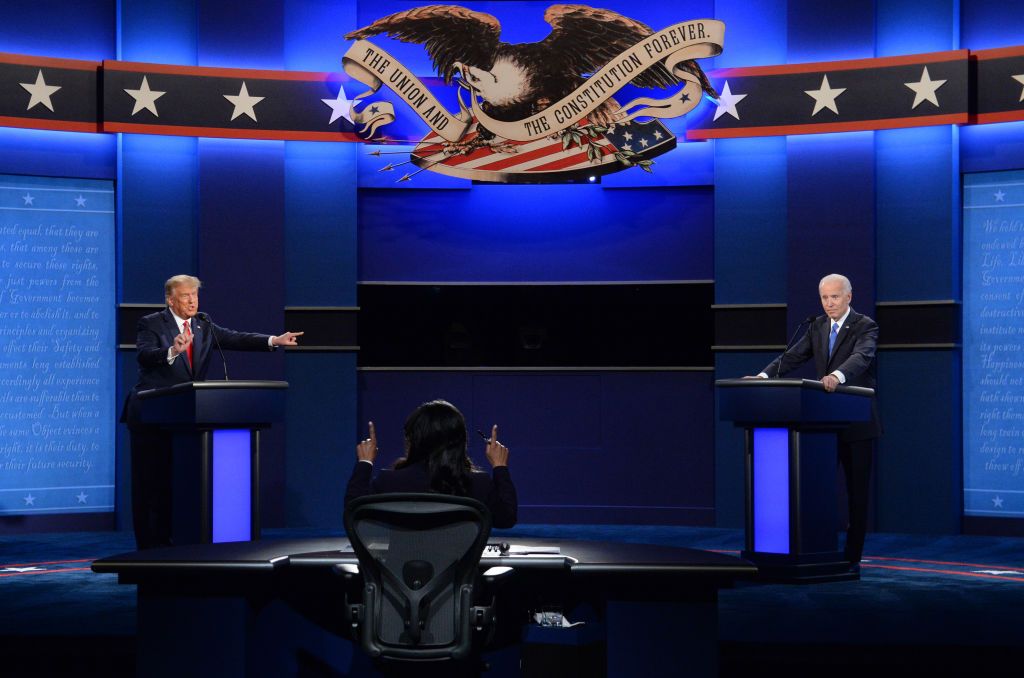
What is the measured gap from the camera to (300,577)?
356 centimetres

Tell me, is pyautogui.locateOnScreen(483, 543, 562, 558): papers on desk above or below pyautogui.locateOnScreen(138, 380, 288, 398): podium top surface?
below

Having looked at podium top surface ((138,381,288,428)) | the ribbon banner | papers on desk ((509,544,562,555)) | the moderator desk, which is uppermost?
the ribbon banner

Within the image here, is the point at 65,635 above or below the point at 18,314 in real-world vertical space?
below

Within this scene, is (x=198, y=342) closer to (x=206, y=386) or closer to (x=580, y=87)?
(x=206, y=386)

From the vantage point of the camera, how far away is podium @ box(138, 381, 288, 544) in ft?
17.6

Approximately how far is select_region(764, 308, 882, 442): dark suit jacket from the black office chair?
126 inches

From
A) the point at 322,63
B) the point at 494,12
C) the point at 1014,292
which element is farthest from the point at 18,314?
the point at 1014,292

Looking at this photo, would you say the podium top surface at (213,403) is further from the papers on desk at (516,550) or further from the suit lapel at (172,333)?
the papers on desk at (516,550)

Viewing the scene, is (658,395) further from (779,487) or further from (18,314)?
(18,314)

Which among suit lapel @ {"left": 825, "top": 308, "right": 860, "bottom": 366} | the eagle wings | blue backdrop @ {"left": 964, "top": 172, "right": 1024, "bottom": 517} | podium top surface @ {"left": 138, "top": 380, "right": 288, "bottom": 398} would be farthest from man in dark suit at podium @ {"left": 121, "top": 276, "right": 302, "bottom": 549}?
blue backdrop @ {"left": 964, "top": 172, "right": 1024, "bottom": 517}

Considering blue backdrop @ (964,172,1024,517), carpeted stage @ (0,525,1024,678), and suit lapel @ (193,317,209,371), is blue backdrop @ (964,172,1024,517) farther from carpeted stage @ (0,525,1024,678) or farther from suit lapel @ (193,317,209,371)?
suit lapel @ (193,317,209,371)

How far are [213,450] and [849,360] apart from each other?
10.3 ft

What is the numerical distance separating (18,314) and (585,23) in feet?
14.4

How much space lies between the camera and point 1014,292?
7723 millimetres
